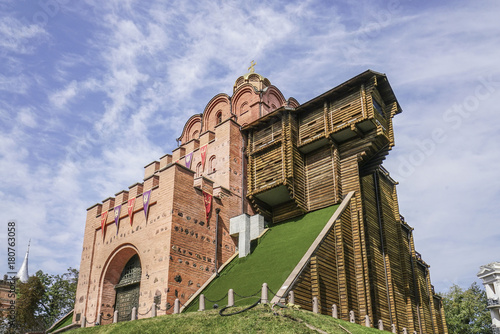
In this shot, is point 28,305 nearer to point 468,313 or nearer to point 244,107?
point 244,107

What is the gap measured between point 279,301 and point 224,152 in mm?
11391

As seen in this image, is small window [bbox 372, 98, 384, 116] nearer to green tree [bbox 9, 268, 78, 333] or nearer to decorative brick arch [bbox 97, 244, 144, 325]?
decorative brick arch [bbox 97, 244, 144, 325]

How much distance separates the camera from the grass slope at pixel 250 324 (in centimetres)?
1099

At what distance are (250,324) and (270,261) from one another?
17.9ft

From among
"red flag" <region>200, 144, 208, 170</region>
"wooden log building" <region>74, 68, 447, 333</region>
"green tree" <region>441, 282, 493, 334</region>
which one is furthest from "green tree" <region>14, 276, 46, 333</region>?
"green tree" <region>441, 282, 493, 334</region>

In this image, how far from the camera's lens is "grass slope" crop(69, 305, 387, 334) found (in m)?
11.0

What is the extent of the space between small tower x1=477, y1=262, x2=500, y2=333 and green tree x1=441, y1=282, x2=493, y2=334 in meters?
1.09

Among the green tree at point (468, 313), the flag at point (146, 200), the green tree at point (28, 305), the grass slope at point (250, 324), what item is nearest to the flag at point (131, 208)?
the flag at point (146, 200)

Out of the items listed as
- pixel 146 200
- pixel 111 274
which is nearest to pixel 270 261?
pixel 146 200

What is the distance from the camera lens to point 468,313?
107 feet

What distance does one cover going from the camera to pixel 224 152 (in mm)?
22875

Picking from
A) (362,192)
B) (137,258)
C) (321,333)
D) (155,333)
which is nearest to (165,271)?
(137,258)

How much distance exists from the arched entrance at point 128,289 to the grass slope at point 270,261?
3776 mm

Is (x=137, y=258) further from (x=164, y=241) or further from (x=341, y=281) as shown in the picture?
(x=341, y=281)
